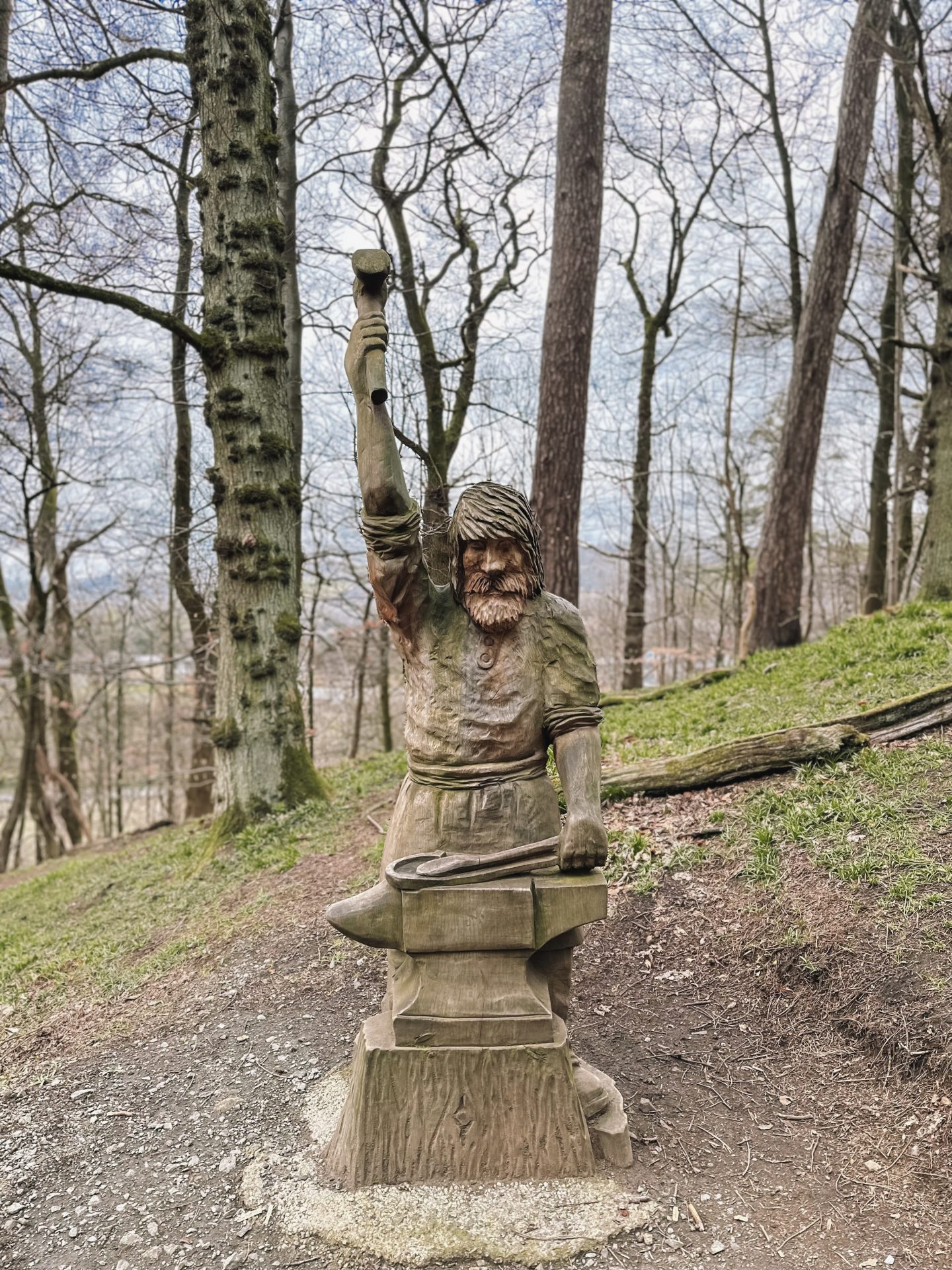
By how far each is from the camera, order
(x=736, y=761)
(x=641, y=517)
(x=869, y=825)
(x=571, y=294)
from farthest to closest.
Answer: (x=641, y=517) < (x=571, y=294) < (x=736, y=761) < (x=869, y=825)

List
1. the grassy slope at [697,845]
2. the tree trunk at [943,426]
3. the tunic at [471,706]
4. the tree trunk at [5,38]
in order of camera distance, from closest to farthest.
Result: the tunic at [471,706]
the grassy slope at [697,845]
the tree trunk at [5,38]
the tree trunk at [943,426]

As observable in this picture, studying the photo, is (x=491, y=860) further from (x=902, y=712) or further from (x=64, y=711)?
(x=64, y=711)

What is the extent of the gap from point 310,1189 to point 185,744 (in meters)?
18.9

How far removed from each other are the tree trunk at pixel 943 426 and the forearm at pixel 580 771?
278 inches

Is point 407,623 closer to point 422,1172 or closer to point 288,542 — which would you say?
point 422,1172

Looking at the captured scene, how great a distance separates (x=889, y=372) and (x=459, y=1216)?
1292 centimetres

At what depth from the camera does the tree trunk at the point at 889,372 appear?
449 inches

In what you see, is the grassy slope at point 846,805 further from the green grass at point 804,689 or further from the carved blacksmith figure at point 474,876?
the carved blacksmith figure at point 474,876

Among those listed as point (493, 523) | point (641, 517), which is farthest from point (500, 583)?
point (641, 517)

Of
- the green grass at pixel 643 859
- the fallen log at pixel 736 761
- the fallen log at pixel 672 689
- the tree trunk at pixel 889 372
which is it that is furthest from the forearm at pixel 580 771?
the tree trunk at pixel 889 372

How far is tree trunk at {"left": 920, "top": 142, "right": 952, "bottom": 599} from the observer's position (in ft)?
27.0

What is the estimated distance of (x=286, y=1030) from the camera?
3914mm

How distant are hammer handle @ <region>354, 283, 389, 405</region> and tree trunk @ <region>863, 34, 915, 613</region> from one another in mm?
10187

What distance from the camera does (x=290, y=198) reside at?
8875 millimetres
